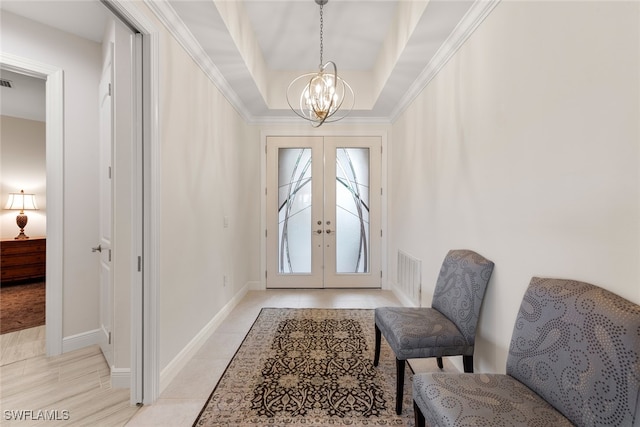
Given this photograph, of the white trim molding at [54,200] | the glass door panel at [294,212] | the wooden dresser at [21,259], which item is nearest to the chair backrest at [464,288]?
the glass door panel at [294,212]

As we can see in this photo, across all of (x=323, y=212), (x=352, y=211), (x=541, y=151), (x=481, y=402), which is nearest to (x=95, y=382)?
(x=481, y=402)

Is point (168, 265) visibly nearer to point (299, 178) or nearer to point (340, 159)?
point (299, 178)

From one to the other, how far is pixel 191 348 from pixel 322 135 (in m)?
3.13

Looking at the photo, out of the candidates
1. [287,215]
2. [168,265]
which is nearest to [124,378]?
[168,265]

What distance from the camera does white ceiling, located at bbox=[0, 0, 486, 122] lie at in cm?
200

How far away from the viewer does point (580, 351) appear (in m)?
0.96

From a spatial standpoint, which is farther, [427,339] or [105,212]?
[105,212]

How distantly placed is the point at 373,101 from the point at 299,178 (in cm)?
149

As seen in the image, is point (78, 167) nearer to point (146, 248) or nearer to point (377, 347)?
point (146, 248)

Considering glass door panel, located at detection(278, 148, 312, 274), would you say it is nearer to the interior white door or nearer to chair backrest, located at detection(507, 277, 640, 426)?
the interior white door

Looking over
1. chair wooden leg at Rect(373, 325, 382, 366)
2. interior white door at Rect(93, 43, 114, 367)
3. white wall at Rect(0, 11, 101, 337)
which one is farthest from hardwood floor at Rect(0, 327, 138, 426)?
chair wooden leg at Rect(373, 325, 382, 366)

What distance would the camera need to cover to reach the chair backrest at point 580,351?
33.3 inches

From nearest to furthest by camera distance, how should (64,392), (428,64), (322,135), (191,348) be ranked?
(64,392)
(191,348)
(428,64)
(322,135)

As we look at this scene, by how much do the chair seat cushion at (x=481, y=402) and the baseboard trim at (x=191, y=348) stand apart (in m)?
1.65
